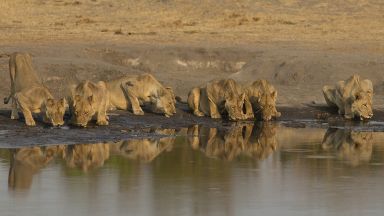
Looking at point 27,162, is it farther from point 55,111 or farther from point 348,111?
point 348,111

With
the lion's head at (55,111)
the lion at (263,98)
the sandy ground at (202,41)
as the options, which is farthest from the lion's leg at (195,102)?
the lion's head at (55,111)

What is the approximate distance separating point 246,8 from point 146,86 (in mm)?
20087

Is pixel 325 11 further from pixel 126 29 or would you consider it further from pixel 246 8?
pixel 126 29

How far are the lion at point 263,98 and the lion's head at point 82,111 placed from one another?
4.62m

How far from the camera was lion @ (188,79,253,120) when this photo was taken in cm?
2688

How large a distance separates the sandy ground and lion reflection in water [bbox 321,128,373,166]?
4541 mm

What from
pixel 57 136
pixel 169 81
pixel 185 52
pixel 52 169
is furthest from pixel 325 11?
pixel 52 169

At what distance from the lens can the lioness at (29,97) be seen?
23.4 meters

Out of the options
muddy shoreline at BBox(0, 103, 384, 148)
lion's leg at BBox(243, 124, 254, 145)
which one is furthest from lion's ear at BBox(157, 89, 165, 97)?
lion's leg at BBox(243, 124, 254, 145)

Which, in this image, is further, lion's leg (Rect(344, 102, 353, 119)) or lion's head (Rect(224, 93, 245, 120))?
lion's leg (Rect(344, 102, 353, 119))

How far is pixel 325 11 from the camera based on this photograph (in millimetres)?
47562

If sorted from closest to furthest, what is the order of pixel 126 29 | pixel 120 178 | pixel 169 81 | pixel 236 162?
1. pixel 120 178
2. pixel 236 162
3. pixel 169 81
4. pixel 126 29

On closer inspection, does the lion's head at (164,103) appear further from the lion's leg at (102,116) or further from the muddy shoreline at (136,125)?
the lion's leg at (102,116)

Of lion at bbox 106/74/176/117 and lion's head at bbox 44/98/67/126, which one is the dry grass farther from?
lion's head at bbox 44/98/67/126
